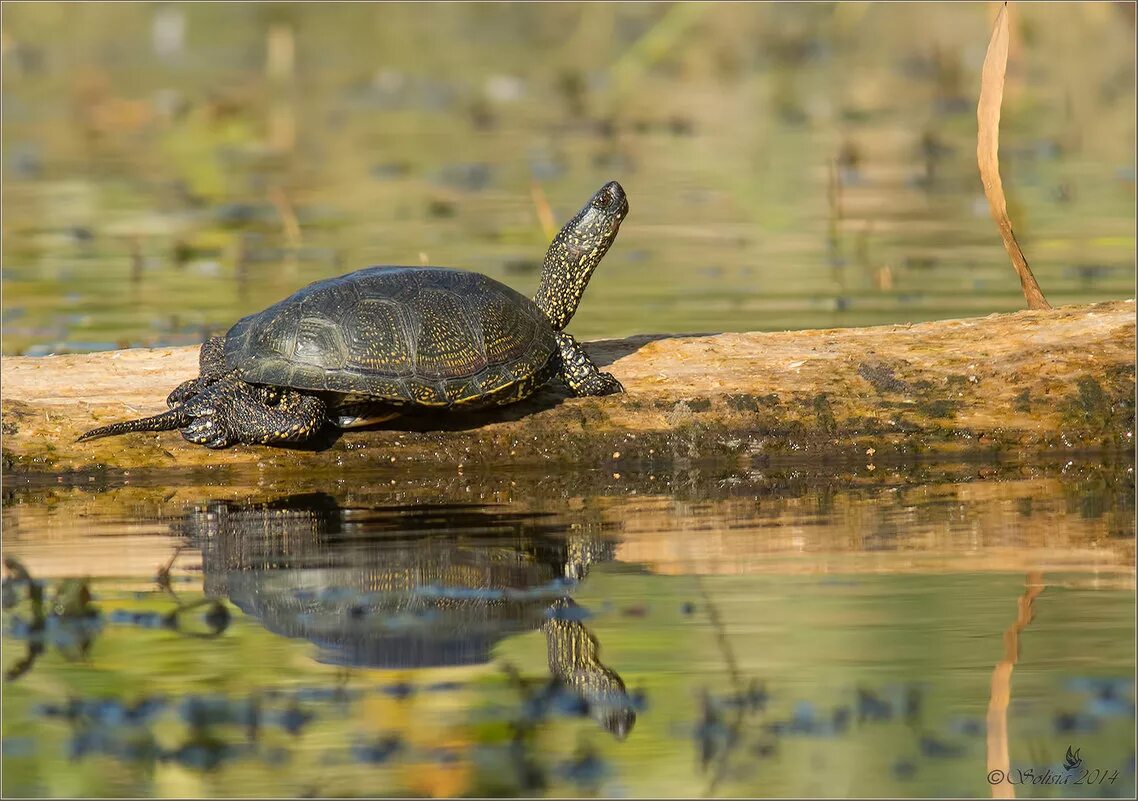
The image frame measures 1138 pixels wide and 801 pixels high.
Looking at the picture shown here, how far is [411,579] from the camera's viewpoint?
5.92 metres

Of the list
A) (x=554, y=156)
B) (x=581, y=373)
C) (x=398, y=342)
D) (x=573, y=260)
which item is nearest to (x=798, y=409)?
(x=581, y=373)

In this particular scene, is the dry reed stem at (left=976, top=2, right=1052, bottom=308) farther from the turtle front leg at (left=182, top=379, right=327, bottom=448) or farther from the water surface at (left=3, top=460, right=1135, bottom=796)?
the turtle front leg at (left=182, top=379, right=327, bottom=448)

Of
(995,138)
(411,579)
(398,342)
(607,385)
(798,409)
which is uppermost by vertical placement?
(995,138)

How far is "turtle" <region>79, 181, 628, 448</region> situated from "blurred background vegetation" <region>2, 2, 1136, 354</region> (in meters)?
1.50

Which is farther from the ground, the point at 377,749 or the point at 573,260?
the point at 573,260

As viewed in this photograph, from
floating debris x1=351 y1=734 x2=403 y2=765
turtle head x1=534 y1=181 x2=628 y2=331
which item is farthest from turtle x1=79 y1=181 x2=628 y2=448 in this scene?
floating debris x1=351 y1=734 x2=403 y2=765

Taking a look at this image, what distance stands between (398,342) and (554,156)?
1107cm

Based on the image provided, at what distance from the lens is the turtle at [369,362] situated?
7266 millimetres

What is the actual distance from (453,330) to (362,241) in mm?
6440

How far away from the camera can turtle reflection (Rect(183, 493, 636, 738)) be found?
511cm

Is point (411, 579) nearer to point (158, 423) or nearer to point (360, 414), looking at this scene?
point (360, 414)

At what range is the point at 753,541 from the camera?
6.52 metres

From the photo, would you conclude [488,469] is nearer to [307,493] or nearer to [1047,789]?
[307,493]

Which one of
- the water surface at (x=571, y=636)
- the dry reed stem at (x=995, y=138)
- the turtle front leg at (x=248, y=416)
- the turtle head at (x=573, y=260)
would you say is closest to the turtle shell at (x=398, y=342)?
the turtle front leg at (x=248, y=416)
